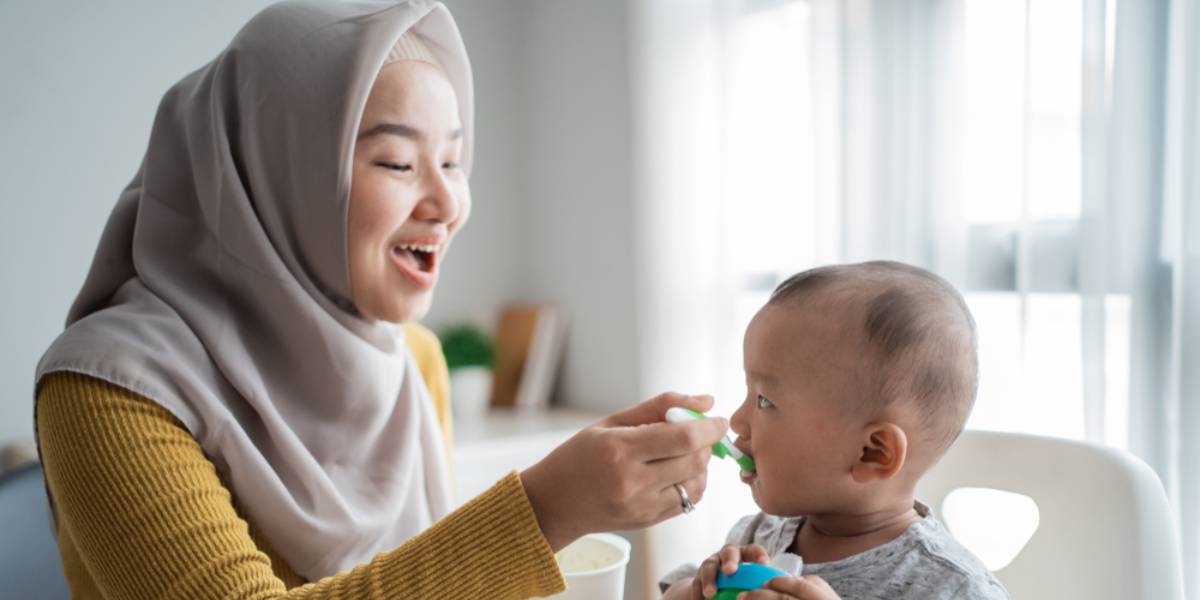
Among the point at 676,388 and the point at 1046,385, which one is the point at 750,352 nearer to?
the point at 1046,385

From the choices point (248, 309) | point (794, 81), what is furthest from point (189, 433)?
point (794, 81)

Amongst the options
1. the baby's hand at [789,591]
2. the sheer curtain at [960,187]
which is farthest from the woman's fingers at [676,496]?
the sheer curtain at [960,187]

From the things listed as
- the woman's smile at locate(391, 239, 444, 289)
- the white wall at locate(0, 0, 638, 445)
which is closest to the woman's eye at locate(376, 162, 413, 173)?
the woman's smile at locate(391, 239, 444, 289)

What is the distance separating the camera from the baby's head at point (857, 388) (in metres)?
1.02

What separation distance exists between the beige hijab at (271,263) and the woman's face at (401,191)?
32 millimetres

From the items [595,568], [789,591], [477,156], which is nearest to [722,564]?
[789,591]

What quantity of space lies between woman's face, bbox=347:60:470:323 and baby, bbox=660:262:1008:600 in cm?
49

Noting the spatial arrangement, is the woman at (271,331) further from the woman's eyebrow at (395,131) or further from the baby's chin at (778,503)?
the baby's chin at (778,503)

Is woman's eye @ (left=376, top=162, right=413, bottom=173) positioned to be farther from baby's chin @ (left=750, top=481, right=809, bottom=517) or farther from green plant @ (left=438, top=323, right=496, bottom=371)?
green plant @ (left=438, top=323, right=496, bottom=371)

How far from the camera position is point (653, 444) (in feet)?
2.90

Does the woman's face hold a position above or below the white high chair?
above

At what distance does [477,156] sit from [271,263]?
1979 mm

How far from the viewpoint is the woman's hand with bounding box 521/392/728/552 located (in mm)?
880

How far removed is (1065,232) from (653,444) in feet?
3.86
